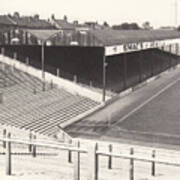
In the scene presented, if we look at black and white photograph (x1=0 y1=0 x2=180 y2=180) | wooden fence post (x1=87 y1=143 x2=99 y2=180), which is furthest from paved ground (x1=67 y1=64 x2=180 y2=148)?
wooden fence post (x1=87 y1=143 x2=99 y2=180)

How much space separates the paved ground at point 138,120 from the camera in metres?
27.0

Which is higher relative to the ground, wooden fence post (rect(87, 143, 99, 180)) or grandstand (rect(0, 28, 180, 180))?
wooden fence post (rect(87, 143, 99, 180))

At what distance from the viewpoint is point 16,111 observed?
29578 mm

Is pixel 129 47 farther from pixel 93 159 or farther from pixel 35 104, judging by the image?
pixel 93 159

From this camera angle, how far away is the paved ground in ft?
88.4

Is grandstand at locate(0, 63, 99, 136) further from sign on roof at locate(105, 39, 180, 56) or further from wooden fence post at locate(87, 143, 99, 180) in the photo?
wooden fence post at locate(87, 143, 99, 180)

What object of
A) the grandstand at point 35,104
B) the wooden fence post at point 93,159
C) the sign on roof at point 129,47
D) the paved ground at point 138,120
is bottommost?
the paved ground at point 138,120

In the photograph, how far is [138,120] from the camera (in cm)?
3231

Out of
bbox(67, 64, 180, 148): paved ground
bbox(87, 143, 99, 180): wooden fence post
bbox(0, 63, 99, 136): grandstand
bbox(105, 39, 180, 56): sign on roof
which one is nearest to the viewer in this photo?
bbox(87, 143, 99, 180): wooden fence post

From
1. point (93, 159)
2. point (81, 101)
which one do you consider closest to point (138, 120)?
Answer: point (81, 101)

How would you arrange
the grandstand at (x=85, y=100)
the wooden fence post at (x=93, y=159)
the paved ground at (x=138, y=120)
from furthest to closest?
the grandstand at (x=85, y=100) < the paved ground at (x=138, y=120) < the wooden fence post at (x=93, y=159)

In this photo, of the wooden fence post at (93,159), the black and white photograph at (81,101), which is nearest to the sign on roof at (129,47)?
the black and white photograph at (81,101)

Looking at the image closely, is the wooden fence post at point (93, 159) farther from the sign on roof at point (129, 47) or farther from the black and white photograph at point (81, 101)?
the sign on roof at point (129, 47)

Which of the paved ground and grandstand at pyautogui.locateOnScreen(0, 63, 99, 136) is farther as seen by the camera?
grandstand at pyautogui.locateOnScreen(0, 63, 99, 136)
